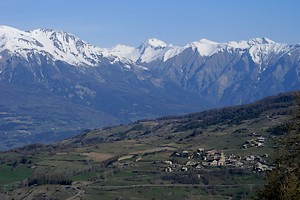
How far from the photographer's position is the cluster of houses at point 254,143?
13975 centimetres

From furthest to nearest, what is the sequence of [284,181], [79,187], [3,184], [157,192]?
1. [3,184]
2. [79,187]
3. [157,192]
4. [284,181]

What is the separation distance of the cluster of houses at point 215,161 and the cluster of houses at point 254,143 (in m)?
7.36

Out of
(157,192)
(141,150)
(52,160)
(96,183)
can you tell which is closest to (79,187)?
(96,183)

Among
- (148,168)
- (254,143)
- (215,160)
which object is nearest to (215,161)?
(215,160)

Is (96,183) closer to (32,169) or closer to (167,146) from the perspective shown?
(32,169)

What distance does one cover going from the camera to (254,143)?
140875mm

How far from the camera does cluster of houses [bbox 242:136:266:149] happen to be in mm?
139750

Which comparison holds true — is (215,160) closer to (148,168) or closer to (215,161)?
(215,161)

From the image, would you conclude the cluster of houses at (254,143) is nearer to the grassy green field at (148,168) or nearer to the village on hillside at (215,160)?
the village on hillside at (215,160)

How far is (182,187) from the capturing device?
106 m

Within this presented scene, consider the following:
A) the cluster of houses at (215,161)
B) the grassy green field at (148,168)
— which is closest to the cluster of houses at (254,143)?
the grassy green field at (148,168)

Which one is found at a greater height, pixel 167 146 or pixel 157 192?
pixel 167 146

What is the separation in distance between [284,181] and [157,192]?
274 ft

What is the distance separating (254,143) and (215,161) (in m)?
18.1
